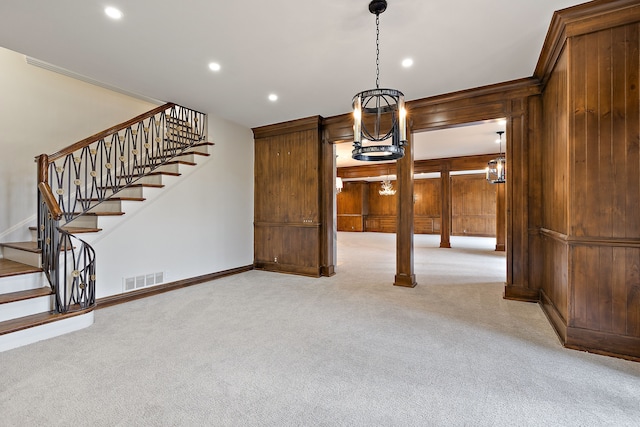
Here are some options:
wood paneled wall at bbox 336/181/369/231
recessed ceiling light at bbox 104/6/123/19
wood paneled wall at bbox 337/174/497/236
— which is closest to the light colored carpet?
recessed ceiling light at bbox 104/6/123/19

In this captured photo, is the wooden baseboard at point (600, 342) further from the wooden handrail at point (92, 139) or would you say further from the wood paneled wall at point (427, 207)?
the wood paneled wall at point (427, 207)

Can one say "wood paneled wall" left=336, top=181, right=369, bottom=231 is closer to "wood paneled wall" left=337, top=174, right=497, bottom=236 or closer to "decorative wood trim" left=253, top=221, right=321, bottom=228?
"wood paneled wall" left=337, top=174, right=497, bottom=236

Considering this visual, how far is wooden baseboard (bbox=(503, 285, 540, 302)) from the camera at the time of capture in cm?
375

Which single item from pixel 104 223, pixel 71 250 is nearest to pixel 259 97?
pixel 104 223

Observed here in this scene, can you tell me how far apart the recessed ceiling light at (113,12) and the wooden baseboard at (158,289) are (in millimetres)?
3016

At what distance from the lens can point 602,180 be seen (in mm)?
2406

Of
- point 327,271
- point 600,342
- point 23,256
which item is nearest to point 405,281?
point 327,271

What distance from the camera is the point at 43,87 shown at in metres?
4.28

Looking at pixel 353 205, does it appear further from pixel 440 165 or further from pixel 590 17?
pixel 590 17

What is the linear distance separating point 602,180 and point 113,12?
13.5 feet

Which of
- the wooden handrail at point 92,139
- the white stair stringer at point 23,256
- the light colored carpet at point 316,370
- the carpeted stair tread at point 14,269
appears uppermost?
the wooden handrail at point 92,139

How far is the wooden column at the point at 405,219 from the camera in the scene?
14.9ft

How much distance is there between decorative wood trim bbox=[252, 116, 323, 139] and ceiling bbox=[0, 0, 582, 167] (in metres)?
0.98

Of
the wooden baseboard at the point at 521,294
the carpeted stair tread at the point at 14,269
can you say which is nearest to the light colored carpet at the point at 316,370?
the wooden baseboard at the point at 521,294
